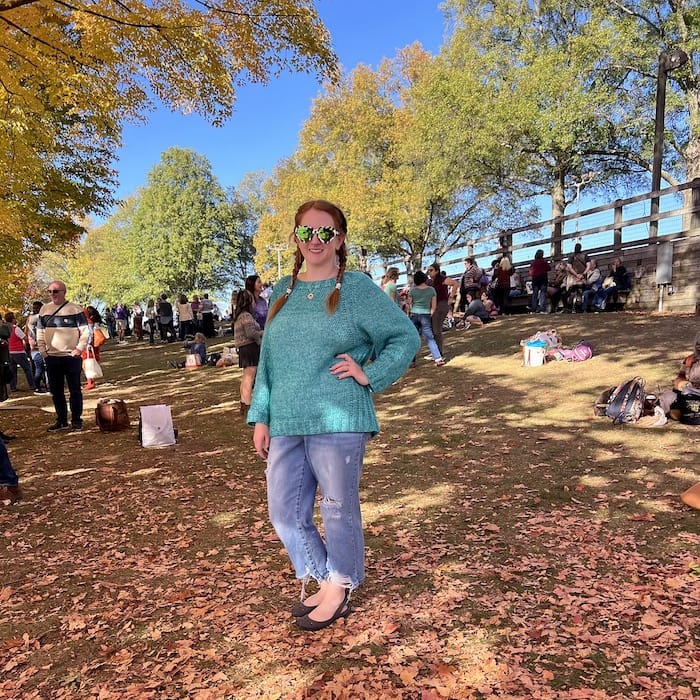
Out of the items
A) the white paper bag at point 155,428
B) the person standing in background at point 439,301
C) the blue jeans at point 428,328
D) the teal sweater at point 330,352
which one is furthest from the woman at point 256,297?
the teal sweater at point 330,352

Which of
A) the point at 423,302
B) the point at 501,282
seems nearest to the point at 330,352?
the point at 423,302

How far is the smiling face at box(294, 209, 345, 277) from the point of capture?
251 cm

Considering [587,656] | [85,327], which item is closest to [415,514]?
[587,656]

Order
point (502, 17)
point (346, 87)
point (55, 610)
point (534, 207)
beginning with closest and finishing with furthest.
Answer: point (55, 610) < point (502, 17) < point (534, 207) < point (346, 87)

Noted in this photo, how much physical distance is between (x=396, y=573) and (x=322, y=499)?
1217 mm

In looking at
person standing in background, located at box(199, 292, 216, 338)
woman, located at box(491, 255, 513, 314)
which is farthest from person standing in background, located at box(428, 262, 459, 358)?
person standing in background, located at box(199, 292, 216, 338)

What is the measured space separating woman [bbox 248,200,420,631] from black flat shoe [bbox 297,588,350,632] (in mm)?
226

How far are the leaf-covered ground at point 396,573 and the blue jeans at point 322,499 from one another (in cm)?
45

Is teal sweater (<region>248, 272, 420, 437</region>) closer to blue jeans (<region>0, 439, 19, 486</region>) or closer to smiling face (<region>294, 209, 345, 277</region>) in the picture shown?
smiling face (<region>294, 209, 345, 277</region>)

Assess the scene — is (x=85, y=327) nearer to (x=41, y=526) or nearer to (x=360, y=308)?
(x=41, y=526)

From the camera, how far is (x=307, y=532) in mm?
2605

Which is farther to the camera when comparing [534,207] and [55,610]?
[534,207]

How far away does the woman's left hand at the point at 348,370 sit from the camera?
2.37 m

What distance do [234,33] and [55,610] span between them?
7889 millimetres
